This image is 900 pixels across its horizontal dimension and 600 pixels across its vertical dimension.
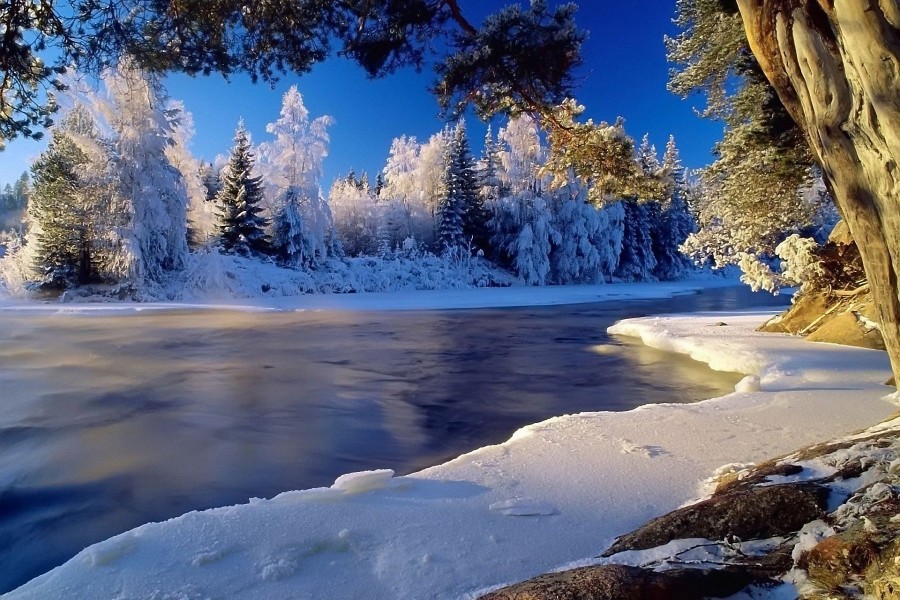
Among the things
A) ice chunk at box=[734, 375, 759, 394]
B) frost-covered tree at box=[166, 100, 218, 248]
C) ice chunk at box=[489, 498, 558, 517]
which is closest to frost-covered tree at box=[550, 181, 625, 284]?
frost-covered tree at box=[166, 100, 218, 248]

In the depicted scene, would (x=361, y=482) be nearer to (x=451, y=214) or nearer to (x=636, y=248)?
(x=451, y=214)

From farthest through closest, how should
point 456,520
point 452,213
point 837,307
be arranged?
1. point 452,213
2. point 837,307
3. point 456,520

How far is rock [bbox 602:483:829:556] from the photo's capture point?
205 centimetres

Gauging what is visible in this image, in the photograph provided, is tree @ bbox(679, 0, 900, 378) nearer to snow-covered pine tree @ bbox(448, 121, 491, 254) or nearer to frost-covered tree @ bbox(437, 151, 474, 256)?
frost-covered tree @ bbox(437, 151, 474, 256)

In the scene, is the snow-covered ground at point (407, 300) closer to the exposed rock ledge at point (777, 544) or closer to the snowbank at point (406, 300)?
the snowbank at point (406, 300)

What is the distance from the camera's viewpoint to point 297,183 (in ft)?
104

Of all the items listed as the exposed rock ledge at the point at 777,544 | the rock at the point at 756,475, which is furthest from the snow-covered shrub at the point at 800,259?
the exposed rock ledge at the point at 777,544

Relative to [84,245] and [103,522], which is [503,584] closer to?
[103,522]

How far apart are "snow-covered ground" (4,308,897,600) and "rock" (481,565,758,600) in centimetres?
56

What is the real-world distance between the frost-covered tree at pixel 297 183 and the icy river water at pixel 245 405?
14.7 metres

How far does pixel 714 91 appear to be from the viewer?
9.26 meters

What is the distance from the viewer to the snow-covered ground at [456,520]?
7.63 feet

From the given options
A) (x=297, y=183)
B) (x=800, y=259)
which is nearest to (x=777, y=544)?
(x=800, y=259)

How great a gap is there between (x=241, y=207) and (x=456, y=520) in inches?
1169
